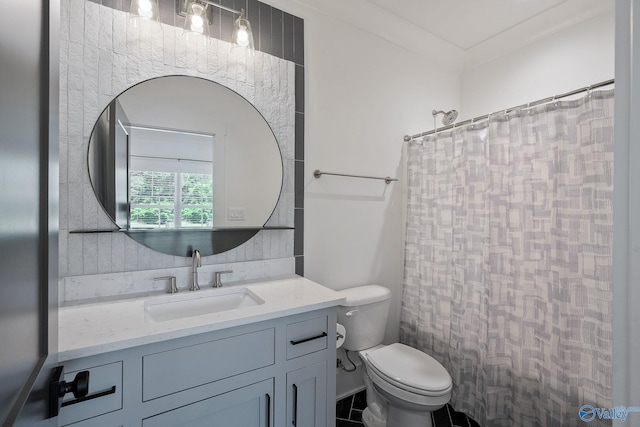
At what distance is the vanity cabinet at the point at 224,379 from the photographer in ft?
2.87

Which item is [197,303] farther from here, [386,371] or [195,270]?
[386,371]

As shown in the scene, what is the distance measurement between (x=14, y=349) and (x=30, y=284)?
98mm

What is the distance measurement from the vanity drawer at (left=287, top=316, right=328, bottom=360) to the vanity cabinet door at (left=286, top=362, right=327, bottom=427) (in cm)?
8

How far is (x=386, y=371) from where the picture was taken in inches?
59.7

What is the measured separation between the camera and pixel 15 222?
0.34m

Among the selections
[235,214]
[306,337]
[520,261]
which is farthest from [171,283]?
[520,261]

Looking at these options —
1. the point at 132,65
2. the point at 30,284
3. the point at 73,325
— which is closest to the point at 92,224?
the point at 73,325

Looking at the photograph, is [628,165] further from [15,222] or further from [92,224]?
[92,224]

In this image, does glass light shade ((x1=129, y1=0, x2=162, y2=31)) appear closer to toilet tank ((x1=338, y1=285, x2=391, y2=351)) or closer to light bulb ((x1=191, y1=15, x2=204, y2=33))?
light bulb ((x1=191, y1=15, x2=204, y2=33))

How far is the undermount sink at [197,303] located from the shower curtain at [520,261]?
1.31 metres

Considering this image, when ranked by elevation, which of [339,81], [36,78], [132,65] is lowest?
[36,78]

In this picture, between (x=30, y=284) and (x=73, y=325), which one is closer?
(x=30, y=284)

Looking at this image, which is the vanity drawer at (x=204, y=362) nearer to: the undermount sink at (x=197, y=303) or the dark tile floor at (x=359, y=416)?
the undermount sink at (x=197, y=303)

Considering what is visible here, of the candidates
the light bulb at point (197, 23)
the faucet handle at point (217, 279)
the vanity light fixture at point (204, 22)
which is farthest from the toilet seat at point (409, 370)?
the light bulb at point (197, 23)
